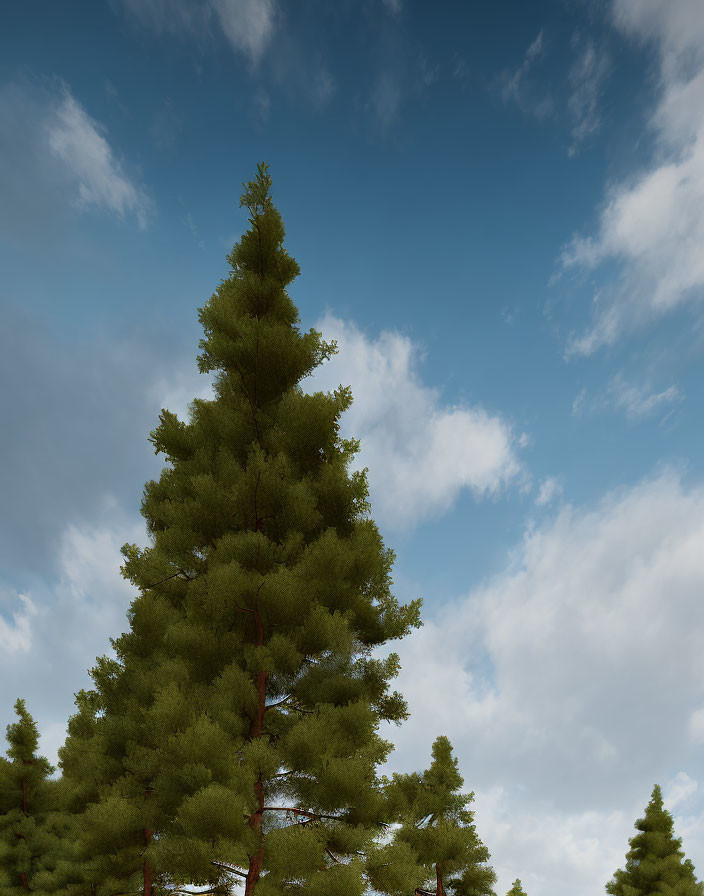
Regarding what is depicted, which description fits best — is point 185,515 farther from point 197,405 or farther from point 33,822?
point 33,822

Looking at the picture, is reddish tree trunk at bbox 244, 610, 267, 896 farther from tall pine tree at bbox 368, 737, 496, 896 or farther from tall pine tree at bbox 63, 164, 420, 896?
tall pine tree at bbox 368, 737, 496, 896

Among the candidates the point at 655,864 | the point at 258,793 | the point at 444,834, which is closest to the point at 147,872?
the point at 258,793

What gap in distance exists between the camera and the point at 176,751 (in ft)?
25.5

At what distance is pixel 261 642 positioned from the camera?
9328 mm

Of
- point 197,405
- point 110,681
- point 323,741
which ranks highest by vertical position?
point 197,405

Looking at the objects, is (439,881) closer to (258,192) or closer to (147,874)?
(147,874)

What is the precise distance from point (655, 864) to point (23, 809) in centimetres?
2346

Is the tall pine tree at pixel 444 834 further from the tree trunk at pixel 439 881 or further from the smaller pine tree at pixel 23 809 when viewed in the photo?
the smaller pine tree at pixel 23 809

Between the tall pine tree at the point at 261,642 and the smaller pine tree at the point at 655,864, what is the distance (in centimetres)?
1811

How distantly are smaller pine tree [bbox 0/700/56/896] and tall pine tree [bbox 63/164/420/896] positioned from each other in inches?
339

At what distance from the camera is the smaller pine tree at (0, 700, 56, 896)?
1850cm

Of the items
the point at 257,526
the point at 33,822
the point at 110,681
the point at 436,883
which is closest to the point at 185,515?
the point at 257,526

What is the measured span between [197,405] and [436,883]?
16665 mm

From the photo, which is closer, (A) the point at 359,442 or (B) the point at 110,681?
(A) the point at 359,442
